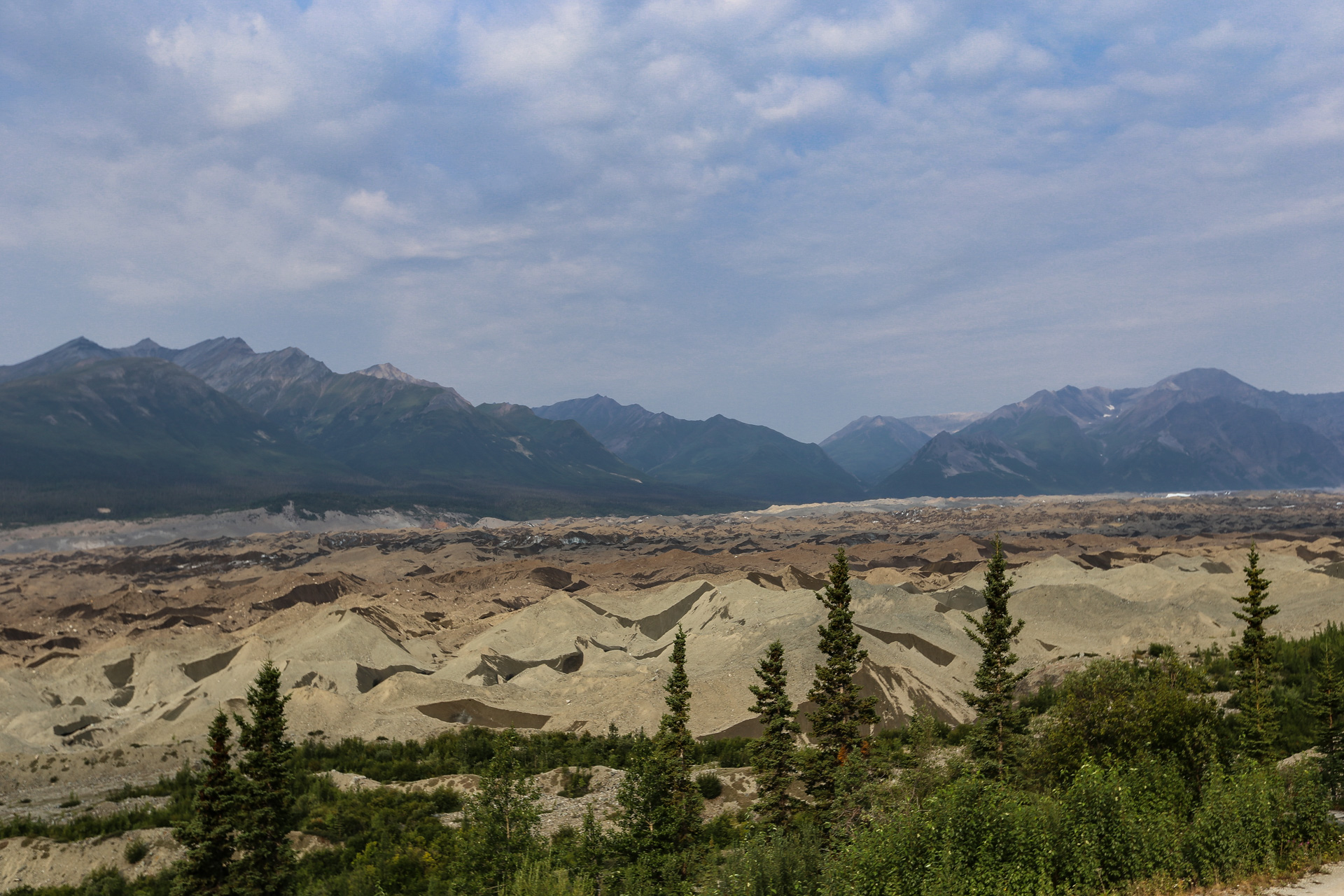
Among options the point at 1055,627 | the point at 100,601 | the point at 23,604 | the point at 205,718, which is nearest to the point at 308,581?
the point at 100,601

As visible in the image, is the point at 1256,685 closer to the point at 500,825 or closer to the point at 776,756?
the point at 776,756

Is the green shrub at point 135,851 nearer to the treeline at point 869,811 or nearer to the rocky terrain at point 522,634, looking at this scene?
the treeline at point 869,811

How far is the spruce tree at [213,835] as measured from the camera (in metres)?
17.4

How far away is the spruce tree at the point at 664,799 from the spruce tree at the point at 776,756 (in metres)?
1.91

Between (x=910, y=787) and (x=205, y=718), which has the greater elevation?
(x=910, y=787)

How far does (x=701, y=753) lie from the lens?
33.7 meters

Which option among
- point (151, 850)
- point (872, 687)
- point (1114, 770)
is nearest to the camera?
point (1114, 770)

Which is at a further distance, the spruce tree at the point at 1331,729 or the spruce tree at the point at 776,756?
the spruce tree at the point at 776,756

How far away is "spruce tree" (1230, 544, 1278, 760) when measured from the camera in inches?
856

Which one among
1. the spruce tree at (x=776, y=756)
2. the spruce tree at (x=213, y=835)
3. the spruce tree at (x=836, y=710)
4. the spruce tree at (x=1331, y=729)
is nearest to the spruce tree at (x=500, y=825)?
the spruce tree at (x=213, y=835)

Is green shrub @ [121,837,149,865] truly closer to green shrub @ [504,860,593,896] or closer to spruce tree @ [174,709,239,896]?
spruce tree @ [174,709,239,896]

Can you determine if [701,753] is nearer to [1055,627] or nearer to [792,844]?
[792,844]

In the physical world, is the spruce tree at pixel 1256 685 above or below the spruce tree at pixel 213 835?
above

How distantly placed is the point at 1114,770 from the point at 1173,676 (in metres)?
11.3
